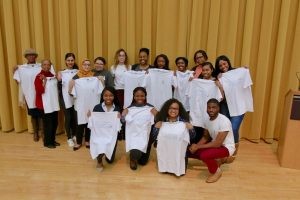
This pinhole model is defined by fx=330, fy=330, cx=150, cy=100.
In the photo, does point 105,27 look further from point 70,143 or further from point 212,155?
point 212,155

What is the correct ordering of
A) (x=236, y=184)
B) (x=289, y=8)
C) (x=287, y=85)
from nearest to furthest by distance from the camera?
(x=236, y=184) < (x=289, y=8) < (x=287, y=85)

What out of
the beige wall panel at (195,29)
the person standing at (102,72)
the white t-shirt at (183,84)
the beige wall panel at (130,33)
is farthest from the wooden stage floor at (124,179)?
the beige wall panel at (195,29)

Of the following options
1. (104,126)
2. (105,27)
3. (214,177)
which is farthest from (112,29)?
(214,177)

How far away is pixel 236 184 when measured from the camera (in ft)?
9.96

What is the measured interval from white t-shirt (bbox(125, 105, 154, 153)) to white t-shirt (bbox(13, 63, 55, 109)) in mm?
1210

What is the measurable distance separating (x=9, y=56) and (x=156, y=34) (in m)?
1.85

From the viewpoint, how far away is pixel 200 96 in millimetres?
3484

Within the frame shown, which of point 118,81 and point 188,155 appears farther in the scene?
point 118,81

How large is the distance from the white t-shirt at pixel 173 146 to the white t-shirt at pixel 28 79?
160cm

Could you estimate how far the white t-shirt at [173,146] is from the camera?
10.1 ft

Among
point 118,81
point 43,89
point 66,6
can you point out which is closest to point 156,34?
point 118,81

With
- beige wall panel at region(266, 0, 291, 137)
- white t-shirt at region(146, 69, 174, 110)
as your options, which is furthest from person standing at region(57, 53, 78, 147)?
beige wall panel at region(266, 0, 291, 137)

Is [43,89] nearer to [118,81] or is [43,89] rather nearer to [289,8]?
[118,81]

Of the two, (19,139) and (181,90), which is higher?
(181,90)
